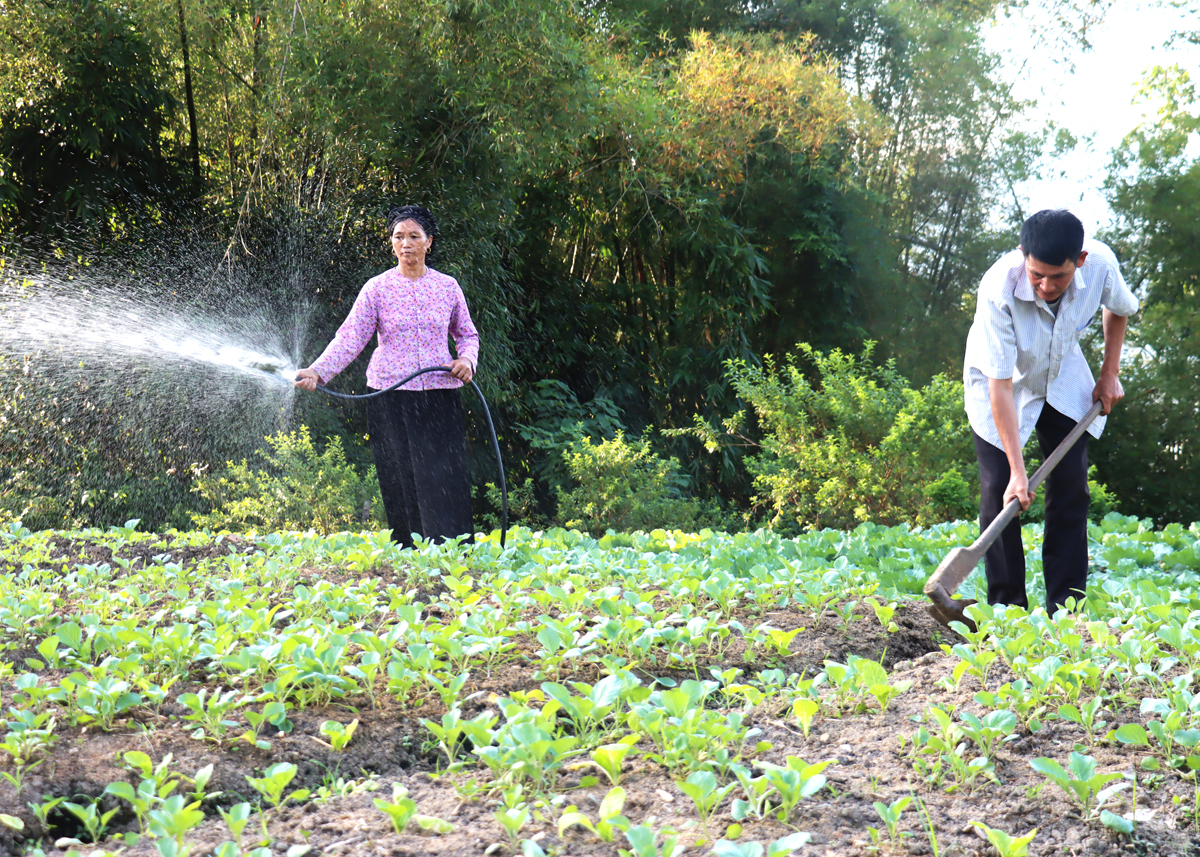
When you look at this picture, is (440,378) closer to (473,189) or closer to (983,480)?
(983,480)

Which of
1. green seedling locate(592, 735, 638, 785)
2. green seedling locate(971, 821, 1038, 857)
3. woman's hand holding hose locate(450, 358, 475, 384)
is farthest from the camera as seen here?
woman's hand holding hose locate(450, 358, 475, 384)

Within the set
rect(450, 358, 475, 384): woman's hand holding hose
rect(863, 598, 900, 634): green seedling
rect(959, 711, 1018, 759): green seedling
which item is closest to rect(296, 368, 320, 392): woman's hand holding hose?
rect(450, 358, 475, 384): woman's hand holding hose

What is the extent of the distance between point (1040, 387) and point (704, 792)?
2.14 m

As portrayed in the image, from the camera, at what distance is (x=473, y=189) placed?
6555 mm

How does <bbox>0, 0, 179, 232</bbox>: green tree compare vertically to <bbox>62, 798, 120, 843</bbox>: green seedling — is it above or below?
above

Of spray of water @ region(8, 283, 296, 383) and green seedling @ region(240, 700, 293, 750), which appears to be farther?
spray of water @ region(8, 283, 296, 383)

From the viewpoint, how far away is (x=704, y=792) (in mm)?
1351

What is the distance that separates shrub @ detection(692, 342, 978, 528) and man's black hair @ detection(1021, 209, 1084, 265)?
3.32 metres

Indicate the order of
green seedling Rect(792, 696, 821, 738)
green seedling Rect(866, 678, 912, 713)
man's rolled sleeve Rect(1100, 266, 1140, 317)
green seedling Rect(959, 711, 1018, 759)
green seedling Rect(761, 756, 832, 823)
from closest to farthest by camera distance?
green seedling Rect(761, 756, 832, 823) → green seedling Rect(959, 711, 1018, 759) → green seedling Rect(792, 696, 821, 738) → green seedling Rect(866, 678, 912, 713) → man's rolled sleeve Rect(1100, 266, 1140, 317)

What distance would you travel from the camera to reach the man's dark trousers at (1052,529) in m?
2.96

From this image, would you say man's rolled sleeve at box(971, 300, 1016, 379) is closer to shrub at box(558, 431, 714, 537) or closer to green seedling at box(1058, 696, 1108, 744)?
green seedling at box(1058, 696, 1108, 744)

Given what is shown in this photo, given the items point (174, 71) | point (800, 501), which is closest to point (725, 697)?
point (800, 501)

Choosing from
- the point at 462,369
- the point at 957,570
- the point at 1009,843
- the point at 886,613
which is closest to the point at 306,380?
the point at 462,369

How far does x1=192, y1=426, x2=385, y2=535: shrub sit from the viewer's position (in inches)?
246
